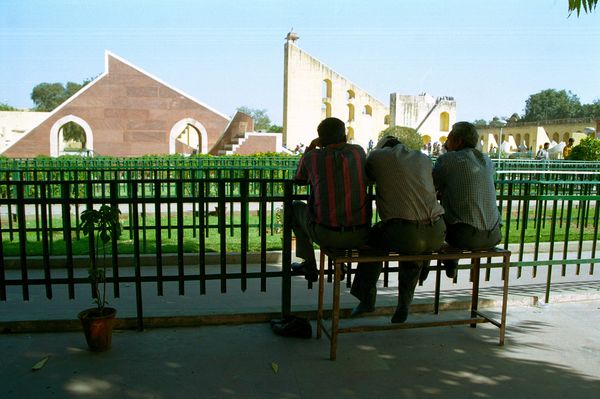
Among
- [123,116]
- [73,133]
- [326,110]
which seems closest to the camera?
[123,116]

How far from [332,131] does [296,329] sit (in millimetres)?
1554

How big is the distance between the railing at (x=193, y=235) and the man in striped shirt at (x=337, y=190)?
516 mm

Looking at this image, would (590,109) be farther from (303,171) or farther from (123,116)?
(303,171)

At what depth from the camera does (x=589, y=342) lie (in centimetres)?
407

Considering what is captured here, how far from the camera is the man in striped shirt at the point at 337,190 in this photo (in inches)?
139

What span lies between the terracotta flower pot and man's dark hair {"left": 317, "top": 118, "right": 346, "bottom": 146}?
1.99 m

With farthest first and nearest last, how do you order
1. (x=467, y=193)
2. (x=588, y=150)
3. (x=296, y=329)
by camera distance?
(x=588, y=150) < (x=296, y=329) < (x=467, y=193)

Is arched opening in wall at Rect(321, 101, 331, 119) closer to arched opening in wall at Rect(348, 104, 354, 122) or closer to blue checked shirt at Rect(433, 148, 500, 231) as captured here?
arched opening in wall at Rect(348, 104, 354, 122)

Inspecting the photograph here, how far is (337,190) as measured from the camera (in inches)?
139

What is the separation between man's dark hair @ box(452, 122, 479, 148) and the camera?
3.88 meters

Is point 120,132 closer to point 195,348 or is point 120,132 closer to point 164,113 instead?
point 164,113

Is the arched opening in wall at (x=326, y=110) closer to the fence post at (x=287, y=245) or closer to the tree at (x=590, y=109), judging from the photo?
the fence post at (x=287, y=245)

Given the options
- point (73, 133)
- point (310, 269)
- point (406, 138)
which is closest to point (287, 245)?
point (310, 269)

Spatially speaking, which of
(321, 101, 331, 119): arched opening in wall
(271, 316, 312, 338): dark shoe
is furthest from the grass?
(321, 101, 331, 119): arched opening in wall
